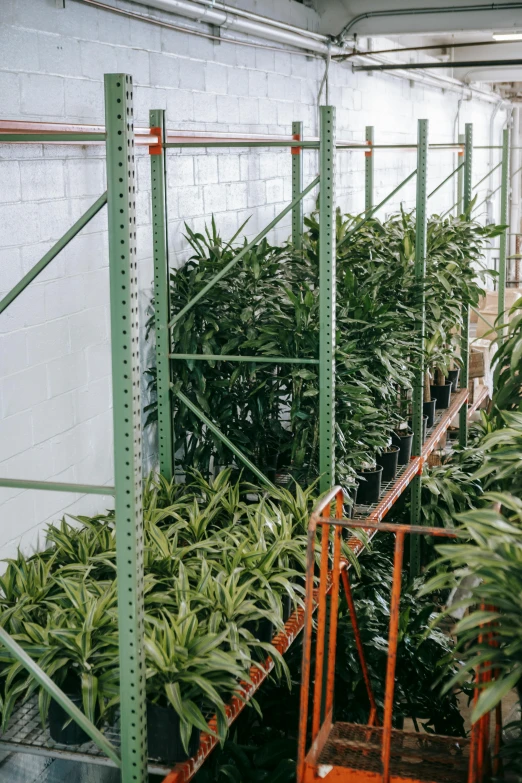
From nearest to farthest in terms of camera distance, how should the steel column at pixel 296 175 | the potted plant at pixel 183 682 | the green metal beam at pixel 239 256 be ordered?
1. the potted plant at pixel 183 682
2. the green metal beam at pixel 239 256
3. the steel column at pixel 296 175

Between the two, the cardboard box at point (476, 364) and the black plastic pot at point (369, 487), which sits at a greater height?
the cardboard box at point (476, 364)

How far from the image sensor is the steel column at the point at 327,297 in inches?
135

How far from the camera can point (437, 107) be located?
9852 mm

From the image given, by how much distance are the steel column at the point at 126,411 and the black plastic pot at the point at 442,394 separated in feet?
13.3

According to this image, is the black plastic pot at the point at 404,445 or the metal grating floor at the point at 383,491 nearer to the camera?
the metal grating floor at the point at 383,491

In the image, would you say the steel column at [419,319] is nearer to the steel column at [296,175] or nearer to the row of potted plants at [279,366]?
the row of potted plants at [279,366]

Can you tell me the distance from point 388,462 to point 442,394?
4.75ft

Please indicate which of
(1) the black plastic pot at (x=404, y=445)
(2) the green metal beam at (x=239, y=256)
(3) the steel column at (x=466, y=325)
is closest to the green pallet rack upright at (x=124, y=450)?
(2) the green metal beam at (x=239, y=256)

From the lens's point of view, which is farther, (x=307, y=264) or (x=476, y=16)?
(x=476, y=16)

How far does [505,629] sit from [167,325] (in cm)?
213

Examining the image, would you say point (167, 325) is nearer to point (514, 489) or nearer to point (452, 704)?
point (514, 489)

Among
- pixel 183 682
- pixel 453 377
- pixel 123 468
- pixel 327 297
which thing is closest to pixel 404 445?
pixel 453 377

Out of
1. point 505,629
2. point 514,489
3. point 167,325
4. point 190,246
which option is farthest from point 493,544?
point 190,246

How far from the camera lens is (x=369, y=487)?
4352 mm
